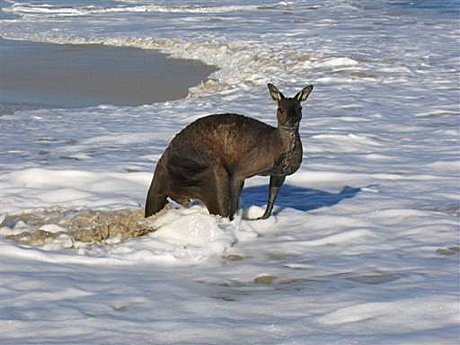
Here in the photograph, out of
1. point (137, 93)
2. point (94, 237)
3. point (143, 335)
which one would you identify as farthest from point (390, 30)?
point (143, 335)

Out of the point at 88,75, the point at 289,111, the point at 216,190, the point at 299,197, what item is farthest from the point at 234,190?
the point at 88,75

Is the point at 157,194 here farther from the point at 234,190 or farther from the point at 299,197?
the point at 299,197

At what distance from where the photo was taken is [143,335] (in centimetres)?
502

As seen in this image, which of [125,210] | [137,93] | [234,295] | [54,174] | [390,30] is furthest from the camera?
[390,30]

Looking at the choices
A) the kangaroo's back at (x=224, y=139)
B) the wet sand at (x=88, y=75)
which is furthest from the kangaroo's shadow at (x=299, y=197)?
the wet sand at (x=88, y=75)

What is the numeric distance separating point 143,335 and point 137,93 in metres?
13.0

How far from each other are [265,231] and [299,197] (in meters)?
1.21

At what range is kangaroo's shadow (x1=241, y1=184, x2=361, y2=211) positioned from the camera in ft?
27.0

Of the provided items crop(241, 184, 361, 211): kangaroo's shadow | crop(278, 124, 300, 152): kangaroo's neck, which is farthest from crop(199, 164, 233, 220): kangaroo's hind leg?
crop(241, 184, 361, 211): kangaroo's shadow

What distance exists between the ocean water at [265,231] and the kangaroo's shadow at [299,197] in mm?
25

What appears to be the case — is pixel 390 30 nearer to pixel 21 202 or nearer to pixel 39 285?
pixel 21 202

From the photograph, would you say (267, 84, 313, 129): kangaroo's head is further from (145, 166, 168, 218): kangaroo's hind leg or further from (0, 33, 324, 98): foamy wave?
(0, 33, 324, 98): foamy wave

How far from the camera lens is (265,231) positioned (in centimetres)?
743

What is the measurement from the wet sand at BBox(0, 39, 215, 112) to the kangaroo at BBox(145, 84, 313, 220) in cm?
948
